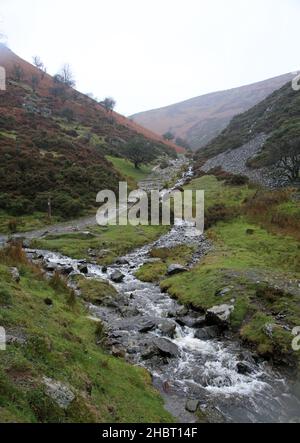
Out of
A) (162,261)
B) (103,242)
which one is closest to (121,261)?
(162,261)

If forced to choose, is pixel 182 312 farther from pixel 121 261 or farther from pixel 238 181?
pixel 238 181

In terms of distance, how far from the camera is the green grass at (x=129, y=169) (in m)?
71.8

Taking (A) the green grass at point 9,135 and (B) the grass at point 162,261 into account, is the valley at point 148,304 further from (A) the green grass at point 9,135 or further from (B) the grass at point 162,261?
(A) the green grass at point 9,135

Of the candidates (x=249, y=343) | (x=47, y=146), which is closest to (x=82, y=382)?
(x=249, y=343)

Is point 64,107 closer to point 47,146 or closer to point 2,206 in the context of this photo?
point 47,146

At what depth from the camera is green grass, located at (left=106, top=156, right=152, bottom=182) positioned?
2825 inches

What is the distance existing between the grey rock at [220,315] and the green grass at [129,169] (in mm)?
51644

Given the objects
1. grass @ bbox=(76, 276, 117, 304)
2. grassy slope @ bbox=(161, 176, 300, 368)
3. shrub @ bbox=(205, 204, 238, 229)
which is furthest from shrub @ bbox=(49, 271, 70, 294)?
shrub @ bbox=(205, 204, 238, 229)

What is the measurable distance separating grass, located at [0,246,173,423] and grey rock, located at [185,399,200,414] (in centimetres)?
87

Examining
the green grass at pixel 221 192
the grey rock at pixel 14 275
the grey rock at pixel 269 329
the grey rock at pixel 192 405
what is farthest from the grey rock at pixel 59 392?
the green grass at pixel 221 192

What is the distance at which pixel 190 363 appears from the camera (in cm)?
1545

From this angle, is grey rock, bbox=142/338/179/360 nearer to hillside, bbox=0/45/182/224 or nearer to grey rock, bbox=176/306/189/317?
grey rock, bbox=176/306/189/317

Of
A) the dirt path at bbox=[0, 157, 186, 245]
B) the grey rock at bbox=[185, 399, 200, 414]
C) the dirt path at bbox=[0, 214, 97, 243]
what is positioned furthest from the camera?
the dirt path at bbox=[0, 214, 97, 243]

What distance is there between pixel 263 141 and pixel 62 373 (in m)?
64.8
